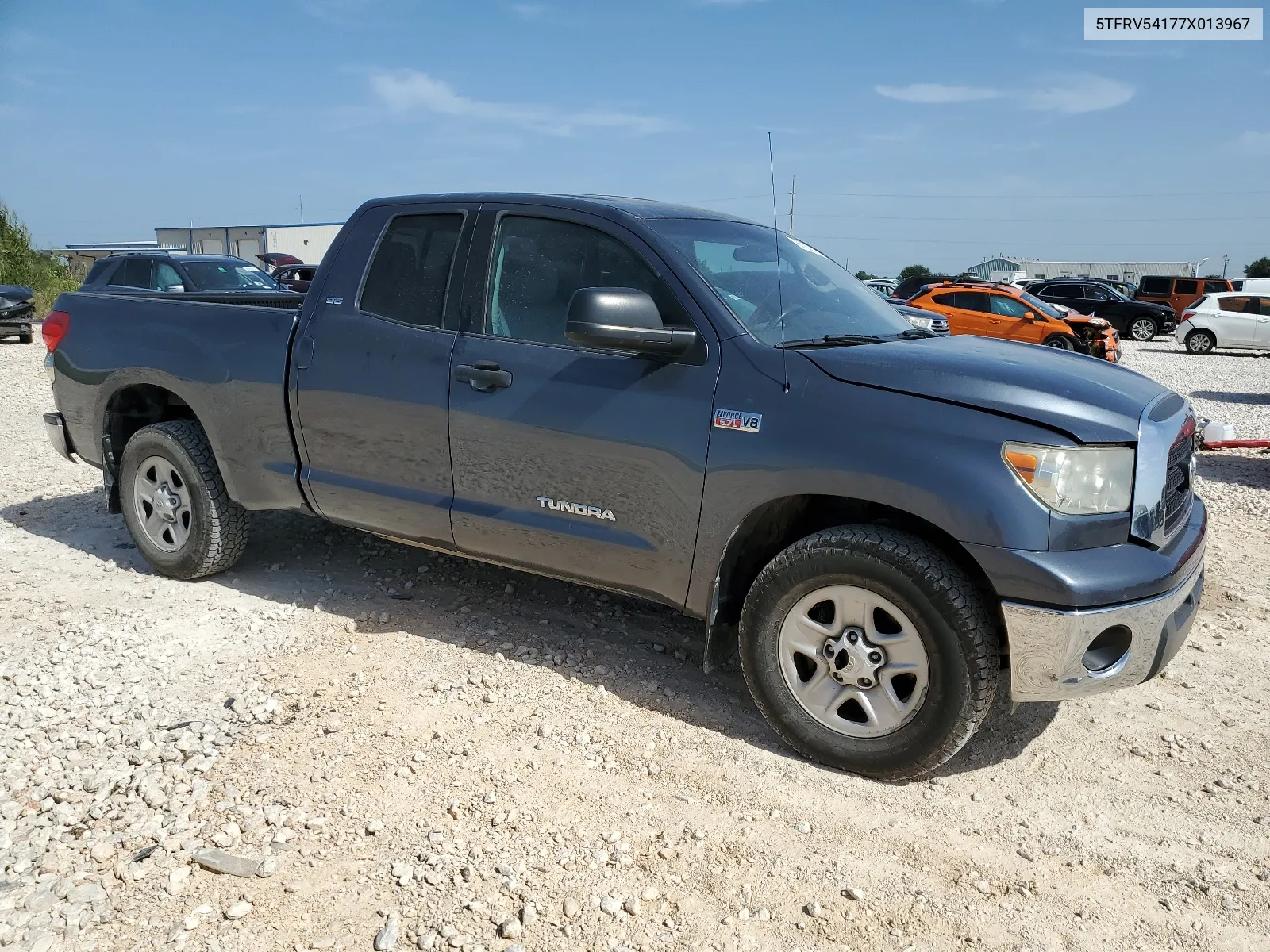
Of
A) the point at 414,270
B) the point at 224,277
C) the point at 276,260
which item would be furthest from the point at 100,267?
the point at 276,260

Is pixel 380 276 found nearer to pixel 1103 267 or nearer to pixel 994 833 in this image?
pixel 994 833

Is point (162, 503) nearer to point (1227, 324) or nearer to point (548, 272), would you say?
point (548, 272)

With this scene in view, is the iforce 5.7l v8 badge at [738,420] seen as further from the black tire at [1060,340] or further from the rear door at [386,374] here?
the black tire at [1060,340]

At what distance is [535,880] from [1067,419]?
209 cm

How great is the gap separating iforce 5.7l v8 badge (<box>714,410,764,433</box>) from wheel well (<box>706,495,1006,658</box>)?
0.27 meters

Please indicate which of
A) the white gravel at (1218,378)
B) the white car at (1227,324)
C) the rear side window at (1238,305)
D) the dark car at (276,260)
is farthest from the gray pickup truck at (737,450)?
the dark car at (276,260)

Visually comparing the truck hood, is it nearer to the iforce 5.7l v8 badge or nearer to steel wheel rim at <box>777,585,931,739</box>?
the iforce 5.7l v8 badge

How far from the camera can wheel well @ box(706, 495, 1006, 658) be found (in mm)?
3330

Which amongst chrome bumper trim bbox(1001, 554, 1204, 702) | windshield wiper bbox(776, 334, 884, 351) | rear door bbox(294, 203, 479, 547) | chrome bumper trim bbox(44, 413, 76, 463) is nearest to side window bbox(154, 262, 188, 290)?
chrome bumper trim bbox(44, 413, 76, 463)

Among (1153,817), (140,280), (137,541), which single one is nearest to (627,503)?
(1153,817)

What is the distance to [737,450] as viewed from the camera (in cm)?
348

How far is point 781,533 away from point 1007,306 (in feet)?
64.7

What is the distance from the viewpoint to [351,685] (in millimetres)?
4066

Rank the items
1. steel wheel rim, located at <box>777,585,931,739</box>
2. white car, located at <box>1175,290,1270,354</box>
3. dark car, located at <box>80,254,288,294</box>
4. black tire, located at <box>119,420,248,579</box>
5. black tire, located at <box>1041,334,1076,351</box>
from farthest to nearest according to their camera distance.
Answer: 1. white car, located at <box>1175,290,1270,354</box>
2. black tire, located at <box>1041,334,1076,351</box>
3. dark car, located at <box>80,254,288,294</box>
4. black tire, located at <box>119,420,248,579</box>
5. steel wheel rim, located at <box>777,585,931,739</box>
